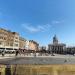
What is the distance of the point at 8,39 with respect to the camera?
142125mm

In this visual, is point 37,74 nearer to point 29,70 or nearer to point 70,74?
point 29,70

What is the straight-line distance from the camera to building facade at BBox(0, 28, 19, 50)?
132625mm

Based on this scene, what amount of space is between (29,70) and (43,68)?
4.86 feet

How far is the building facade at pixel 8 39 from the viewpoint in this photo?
13262cm

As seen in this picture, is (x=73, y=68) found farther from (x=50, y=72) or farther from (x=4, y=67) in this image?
(x=4, y=67)

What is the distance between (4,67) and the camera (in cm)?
1905

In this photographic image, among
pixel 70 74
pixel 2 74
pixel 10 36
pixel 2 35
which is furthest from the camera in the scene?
pixel 10 36

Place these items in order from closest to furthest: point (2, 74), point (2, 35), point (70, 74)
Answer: point (2, 74) < point (70, 74) < point (2, 35)

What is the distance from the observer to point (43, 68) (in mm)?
19484

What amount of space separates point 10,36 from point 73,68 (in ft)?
418

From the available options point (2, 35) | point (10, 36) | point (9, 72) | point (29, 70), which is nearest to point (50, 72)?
point (29, 70)

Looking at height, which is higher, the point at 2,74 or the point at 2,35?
the point at 2,35

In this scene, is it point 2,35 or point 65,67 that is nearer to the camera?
point 65,67

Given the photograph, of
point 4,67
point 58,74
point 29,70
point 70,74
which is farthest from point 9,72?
point 70,74
